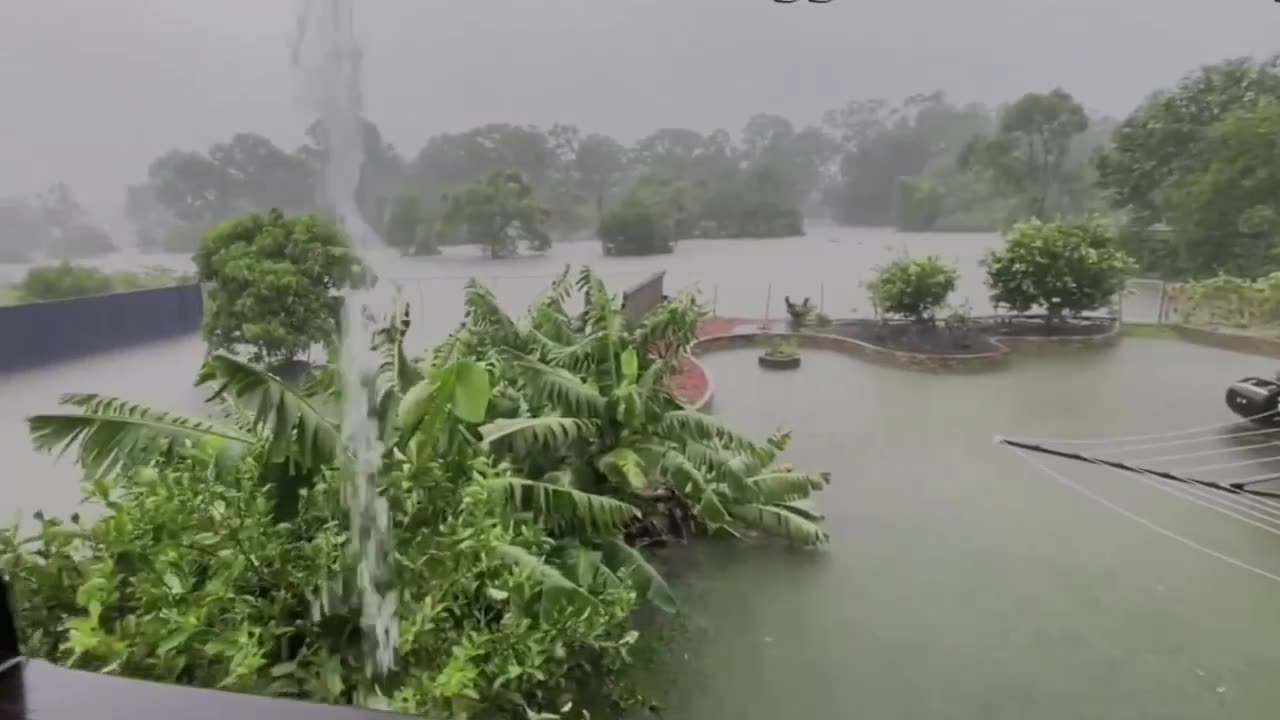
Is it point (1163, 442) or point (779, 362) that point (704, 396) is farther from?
point (1163, 442)

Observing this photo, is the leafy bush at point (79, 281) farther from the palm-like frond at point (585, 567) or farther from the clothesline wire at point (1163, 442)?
the clothesline wire at point (1163, 442)

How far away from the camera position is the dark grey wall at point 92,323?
1.50m

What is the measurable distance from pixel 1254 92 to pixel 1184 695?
923 millimetres

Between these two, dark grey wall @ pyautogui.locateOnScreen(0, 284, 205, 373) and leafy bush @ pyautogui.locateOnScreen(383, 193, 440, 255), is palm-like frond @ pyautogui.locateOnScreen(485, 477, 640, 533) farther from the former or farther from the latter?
dark grey wall @ pyautogui.locateOnScreen(0, 284, 205, 373)

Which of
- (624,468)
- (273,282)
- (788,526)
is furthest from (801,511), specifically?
(273,282)

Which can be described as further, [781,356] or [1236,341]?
[781,356]

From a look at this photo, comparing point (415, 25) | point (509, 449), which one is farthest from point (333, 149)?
point (509, 449)

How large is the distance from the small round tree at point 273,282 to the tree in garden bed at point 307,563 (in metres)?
0.09

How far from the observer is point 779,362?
1851 millimetres

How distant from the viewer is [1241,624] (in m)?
1.44

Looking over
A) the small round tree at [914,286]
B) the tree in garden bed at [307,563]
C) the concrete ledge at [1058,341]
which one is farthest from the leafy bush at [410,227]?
the concrete ledge at [1058,341]

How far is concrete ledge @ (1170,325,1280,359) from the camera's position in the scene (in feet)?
4.71

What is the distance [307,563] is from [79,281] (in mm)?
642

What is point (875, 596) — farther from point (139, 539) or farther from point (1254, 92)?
point (139, 539)
